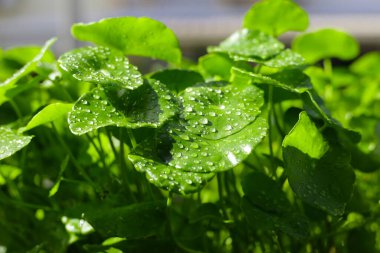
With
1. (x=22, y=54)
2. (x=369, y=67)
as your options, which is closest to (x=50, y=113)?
(x=22, y=54)

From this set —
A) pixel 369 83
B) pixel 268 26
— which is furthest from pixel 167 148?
pixel 369 83

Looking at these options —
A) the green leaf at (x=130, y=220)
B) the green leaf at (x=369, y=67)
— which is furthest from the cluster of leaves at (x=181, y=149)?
the green leaf at (x=369, y=67)

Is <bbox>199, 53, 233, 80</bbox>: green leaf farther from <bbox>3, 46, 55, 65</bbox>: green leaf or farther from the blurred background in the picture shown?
the blurred background

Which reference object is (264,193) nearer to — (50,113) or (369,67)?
(50,113)

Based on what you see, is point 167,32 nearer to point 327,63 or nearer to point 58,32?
point 327,63

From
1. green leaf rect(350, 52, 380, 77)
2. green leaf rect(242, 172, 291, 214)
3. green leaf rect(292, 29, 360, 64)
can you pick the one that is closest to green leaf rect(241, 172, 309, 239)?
green leaf rect(242, 172, 291, 214)

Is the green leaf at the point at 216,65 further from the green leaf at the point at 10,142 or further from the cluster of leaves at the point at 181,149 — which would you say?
the green leaf at the point at 10,142
